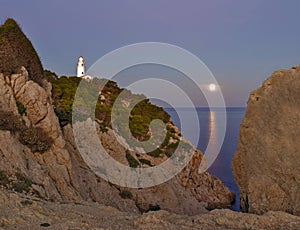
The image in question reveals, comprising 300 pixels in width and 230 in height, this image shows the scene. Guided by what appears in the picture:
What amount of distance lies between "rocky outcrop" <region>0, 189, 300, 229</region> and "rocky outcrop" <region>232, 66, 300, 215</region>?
168 cm

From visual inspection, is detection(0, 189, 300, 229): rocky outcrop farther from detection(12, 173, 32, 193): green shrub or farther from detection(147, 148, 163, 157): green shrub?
detection(147, 148, 163, 157): green shrub

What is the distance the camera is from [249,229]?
9.15 meters

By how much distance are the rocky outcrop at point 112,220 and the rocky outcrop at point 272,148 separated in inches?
66.1

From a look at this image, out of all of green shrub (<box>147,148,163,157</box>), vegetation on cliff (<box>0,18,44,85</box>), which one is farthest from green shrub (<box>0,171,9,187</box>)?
green shrub (<box>147,148,163,157</box>)

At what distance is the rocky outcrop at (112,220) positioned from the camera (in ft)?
29.8

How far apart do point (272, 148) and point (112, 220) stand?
701 cm

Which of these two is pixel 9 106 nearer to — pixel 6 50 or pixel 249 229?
pixel 6 50

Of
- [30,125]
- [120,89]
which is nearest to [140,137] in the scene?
[120,89]

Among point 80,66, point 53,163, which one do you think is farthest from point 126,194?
point 80,66

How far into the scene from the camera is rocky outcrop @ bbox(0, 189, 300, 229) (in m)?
9.09

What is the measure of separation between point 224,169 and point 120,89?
28090 mm

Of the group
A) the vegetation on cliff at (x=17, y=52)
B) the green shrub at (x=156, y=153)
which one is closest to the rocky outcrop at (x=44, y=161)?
the vegetation on cliff at (x=17, y=52)

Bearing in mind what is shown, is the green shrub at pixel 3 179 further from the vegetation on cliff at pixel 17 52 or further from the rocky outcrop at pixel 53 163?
the vegetation on cliff at pixel 17 52

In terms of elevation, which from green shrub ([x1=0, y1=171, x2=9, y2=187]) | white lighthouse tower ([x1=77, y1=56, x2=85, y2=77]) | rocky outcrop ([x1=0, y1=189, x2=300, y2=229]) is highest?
white lighthouse tower ([x1=77, y1=56, x2=85, y2=77])
